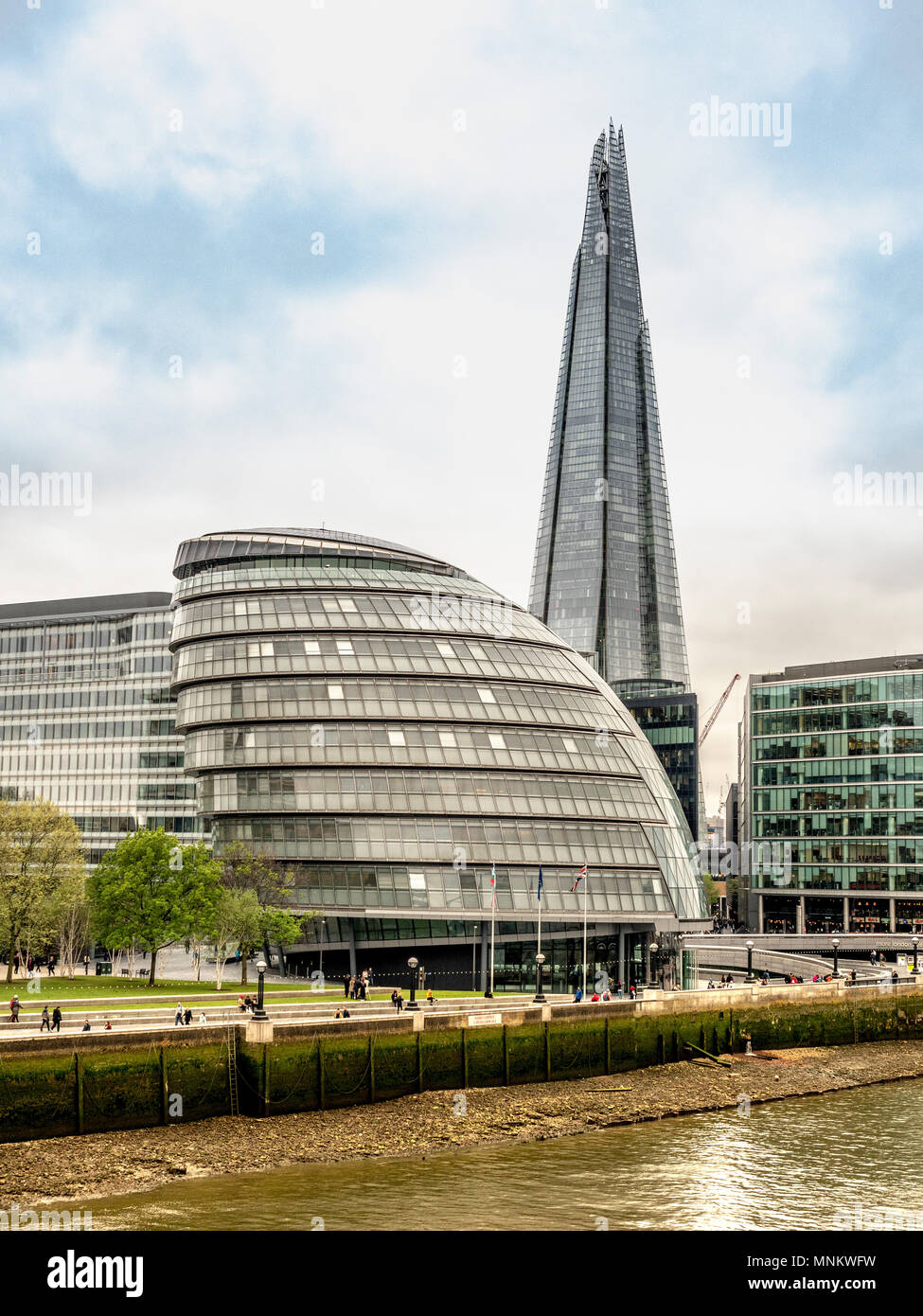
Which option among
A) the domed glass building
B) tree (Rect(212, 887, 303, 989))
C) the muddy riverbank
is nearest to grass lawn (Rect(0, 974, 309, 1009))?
tree (Rect(212, 887, 303, 989))

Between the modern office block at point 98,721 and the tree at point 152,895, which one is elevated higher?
the modern office block at point 98,721

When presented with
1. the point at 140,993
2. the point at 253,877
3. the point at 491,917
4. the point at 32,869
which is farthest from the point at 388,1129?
the point at 32,869

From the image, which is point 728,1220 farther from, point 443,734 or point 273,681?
point 273,681

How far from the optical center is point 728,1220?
3847 centimetres

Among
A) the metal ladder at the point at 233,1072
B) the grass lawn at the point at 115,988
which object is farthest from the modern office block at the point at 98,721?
the metal ladder at the point at 233,1072

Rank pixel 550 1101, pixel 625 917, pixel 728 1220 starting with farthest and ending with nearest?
pixel 625 917 < pixel 550 1101 < pixel 728 1220

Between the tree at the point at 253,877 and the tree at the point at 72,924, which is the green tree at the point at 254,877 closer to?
the tree at the point at 253,877

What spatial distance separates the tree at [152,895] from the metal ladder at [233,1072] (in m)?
18.8

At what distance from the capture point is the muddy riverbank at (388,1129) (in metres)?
40.8

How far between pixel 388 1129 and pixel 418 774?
35906mm

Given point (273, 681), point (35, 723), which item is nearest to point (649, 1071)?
point (273, 681)

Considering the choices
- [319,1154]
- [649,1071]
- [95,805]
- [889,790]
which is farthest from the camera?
[889,790]

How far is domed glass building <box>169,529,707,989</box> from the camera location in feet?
266
